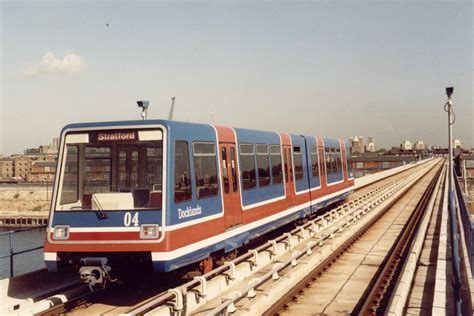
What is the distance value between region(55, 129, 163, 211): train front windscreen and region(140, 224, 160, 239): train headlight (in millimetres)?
405

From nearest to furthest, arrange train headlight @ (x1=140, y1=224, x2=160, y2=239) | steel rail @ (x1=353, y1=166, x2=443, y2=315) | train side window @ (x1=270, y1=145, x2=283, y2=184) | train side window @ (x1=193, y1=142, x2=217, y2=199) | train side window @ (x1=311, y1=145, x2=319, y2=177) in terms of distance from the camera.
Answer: train headlight @ (x1=140, y1=224, x2=160, y2=239) < steel rail @ (x1=353, y1=166, x2=443, y2=315) < train side window @ (x1=193, y1=142, x2=217, y2=199) < train side window @ (x1=270, y1=145, x2=283, y2=184) < train side window @ (x1=311, y1=145, x2=319, y2=177)

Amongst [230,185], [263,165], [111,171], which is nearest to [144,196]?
[111,171]

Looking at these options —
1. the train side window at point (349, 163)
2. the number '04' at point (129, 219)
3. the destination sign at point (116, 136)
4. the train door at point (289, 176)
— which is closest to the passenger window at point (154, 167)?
the destination sign at point (116, 136)

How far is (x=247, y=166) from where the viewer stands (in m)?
14.7

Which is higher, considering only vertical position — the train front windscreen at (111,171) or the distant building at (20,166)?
the distant building at (20,166)

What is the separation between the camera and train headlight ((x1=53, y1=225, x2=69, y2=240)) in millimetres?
10420

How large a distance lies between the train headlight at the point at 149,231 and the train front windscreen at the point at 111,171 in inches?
16.0

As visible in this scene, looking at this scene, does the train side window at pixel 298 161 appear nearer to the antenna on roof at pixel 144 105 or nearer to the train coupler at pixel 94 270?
the antenna on roof at pixel 144 105

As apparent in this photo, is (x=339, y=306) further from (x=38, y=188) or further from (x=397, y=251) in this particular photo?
(x=38, y=188)

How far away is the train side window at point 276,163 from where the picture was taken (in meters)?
17.1

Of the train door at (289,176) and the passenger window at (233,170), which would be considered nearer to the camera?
the passenger window at (233,170)

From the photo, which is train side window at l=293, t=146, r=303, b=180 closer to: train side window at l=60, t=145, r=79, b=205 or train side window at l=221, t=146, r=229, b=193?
train side window at l=221, t=146, r=229, b=193

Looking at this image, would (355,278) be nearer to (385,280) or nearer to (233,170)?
(385,280)

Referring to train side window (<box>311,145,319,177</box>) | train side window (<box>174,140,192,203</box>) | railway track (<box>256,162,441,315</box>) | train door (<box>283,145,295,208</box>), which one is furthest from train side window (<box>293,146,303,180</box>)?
train side window (<box>174,140,192,203</box>)
